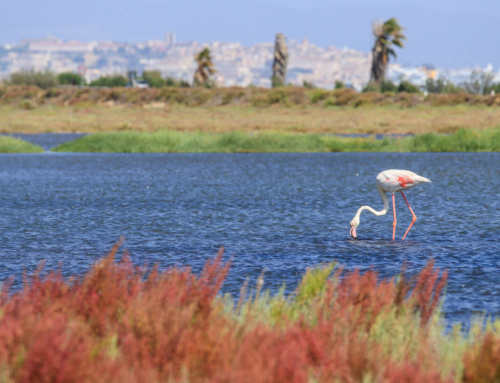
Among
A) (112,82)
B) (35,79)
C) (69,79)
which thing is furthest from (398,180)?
(69,79)

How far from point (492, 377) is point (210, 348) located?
7.67ft

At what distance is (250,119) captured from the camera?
66375 mm

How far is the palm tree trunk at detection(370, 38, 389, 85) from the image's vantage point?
268 feet

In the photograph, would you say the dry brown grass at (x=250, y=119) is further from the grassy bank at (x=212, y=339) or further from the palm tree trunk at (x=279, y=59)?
the grassy bank at (x=212, y=339)

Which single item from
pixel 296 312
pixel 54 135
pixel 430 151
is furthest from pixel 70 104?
pixel 296 312

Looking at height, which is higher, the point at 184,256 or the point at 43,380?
the point at 43,380

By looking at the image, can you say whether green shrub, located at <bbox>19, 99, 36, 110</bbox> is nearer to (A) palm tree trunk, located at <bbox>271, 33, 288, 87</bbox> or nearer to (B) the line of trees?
(B) the line of trees

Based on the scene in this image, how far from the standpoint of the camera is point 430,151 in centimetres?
4600

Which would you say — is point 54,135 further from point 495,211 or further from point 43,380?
point 43,380

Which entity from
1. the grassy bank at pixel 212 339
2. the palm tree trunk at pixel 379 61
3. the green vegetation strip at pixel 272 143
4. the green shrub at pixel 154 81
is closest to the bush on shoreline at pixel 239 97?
the palm tree trunk at pixel 379 61

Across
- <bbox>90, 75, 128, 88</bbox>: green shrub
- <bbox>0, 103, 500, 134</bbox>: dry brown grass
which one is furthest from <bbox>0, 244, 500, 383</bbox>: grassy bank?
<bbox>90, 75, 128, 88</bbox>: green shrub

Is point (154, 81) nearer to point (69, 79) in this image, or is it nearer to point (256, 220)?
point (69, 79)

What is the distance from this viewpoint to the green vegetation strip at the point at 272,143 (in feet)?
149

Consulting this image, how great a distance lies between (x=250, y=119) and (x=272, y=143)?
63.1 feet
